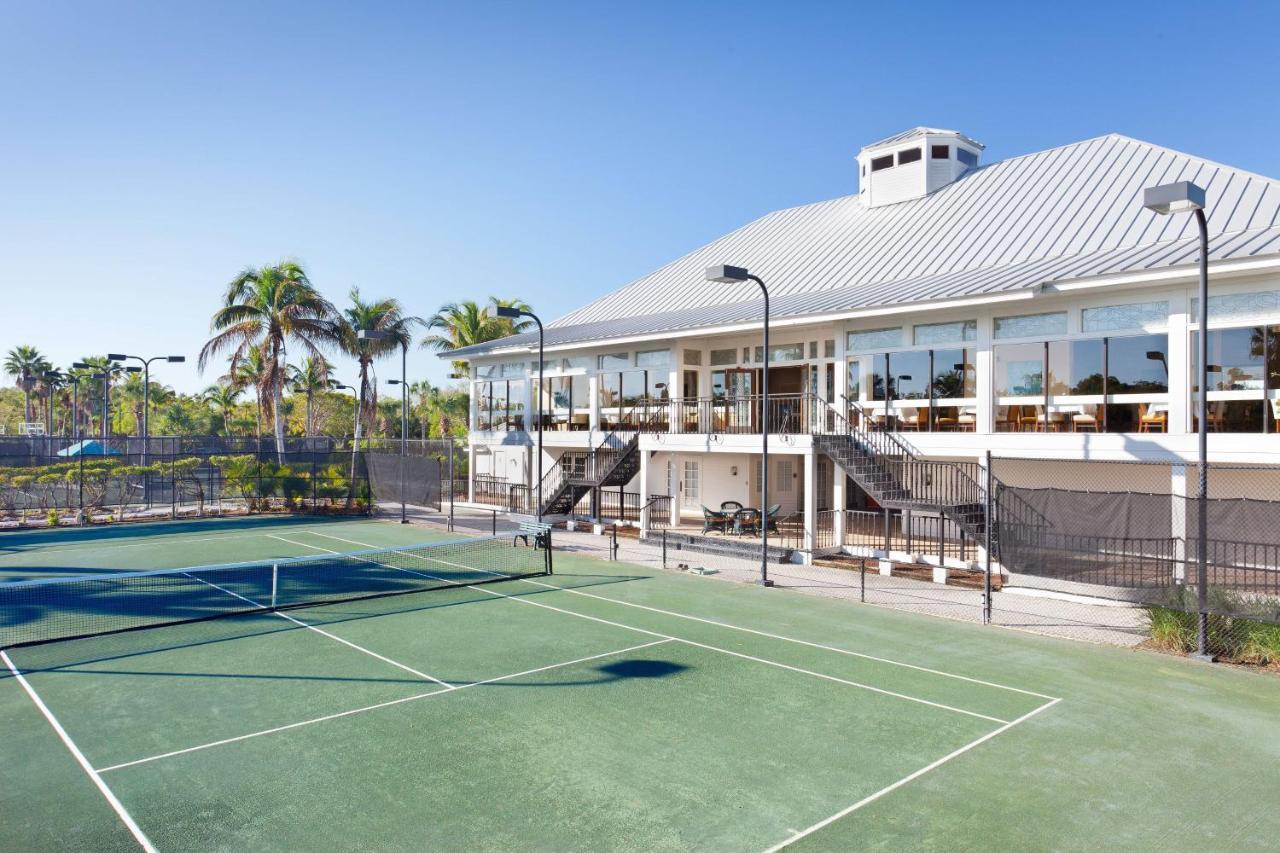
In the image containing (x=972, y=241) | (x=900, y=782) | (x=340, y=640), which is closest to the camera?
(x=900, y=782)

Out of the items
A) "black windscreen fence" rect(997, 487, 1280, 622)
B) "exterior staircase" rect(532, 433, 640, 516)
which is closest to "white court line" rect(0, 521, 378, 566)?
"exterior staircase" rect(532, 433, 640, 516)

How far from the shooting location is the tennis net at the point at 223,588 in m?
14.7

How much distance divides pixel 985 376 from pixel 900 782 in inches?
584

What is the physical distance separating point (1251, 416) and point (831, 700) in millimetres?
12149

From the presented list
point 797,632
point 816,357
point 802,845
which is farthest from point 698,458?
point 802,845

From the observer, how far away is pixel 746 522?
24.8 m

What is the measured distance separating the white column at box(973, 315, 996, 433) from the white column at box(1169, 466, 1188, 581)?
4.09 meters

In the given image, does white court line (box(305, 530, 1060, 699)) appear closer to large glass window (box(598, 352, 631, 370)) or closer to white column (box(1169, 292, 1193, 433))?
white column (box(1169, 292, 1193, 433))

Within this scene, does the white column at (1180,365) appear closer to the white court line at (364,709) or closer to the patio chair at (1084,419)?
the patio chair at (1084,419)

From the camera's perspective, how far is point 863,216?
107 ft

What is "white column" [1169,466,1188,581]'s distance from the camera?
1538 cm

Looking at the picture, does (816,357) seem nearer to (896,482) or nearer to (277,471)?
(896,482)

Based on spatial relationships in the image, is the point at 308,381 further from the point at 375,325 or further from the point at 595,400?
the point at 595,400

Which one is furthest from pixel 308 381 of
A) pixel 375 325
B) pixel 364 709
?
pixel 364 709
